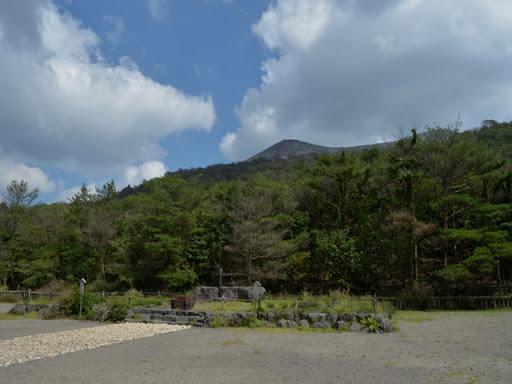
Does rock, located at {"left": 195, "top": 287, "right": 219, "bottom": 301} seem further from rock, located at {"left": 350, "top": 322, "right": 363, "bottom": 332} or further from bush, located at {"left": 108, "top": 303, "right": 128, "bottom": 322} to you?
rock, located at {"left": 350, "top": 322, "right": 363, "bottom": 332}

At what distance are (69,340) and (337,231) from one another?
19.4m

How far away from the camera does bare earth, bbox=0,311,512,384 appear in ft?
24.1

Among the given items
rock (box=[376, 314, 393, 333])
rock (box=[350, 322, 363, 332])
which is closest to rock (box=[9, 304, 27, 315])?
rock (box=[350, 322, 363, 332])

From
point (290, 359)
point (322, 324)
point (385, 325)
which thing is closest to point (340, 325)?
point (322, 324)

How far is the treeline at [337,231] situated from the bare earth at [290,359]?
409 inches

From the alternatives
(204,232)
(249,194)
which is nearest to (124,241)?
(204,232)

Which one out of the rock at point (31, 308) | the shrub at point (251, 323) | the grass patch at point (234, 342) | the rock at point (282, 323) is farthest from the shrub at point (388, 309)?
the rock at point (31, 308)

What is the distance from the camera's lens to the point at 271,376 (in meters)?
7.53

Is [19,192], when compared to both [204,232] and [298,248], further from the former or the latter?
[298,248]

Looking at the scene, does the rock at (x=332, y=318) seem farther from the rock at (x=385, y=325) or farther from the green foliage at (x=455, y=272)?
the green foliage at (x=455, y=272)

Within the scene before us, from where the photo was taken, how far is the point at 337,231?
2658 cm

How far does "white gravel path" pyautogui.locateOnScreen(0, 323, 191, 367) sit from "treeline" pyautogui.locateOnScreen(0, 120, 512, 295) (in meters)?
11.4

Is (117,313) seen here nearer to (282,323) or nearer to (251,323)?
(251,323)

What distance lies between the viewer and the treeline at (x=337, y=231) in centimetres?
2289
